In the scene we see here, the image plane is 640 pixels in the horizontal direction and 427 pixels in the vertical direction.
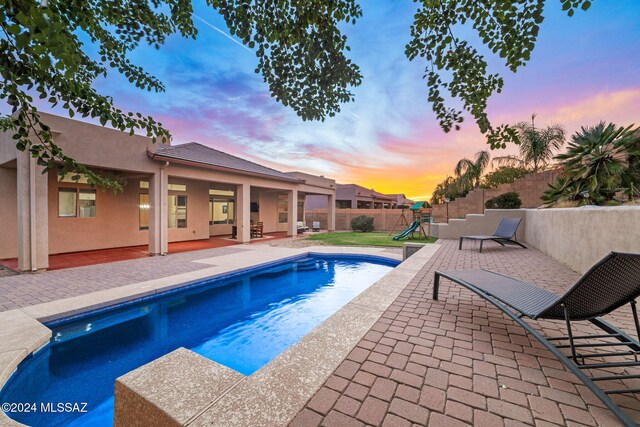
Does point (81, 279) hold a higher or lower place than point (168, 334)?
higher

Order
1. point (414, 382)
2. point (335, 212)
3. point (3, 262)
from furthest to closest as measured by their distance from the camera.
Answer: point (335, 212), point (3, 262), point (414, 382)

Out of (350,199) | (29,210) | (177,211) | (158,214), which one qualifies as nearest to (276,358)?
(29,210)

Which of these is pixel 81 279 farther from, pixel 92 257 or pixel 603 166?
pixel 603 166

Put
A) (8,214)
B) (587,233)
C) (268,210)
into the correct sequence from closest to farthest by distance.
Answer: (587,233)
(8,214)
(268,210)

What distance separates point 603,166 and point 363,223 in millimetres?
13950

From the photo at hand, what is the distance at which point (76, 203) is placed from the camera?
984 centimetres

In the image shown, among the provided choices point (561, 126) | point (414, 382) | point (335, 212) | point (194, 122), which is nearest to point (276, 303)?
point (414, 382)

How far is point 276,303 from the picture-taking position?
6.28 meters

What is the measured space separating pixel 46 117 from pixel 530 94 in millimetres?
14732

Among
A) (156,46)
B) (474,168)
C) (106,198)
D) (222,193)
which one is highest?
(474,168)

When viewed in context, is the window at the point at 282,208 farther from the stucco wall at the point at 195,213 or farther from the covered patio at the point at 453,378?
the covered patio at the point at 453,378

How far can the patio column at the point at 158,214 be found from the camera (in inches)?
374

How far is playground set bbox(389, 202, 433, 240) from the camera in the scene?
582 inches

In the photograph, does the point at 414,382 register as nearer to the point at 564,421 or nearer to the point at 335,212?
the point at 564,421
